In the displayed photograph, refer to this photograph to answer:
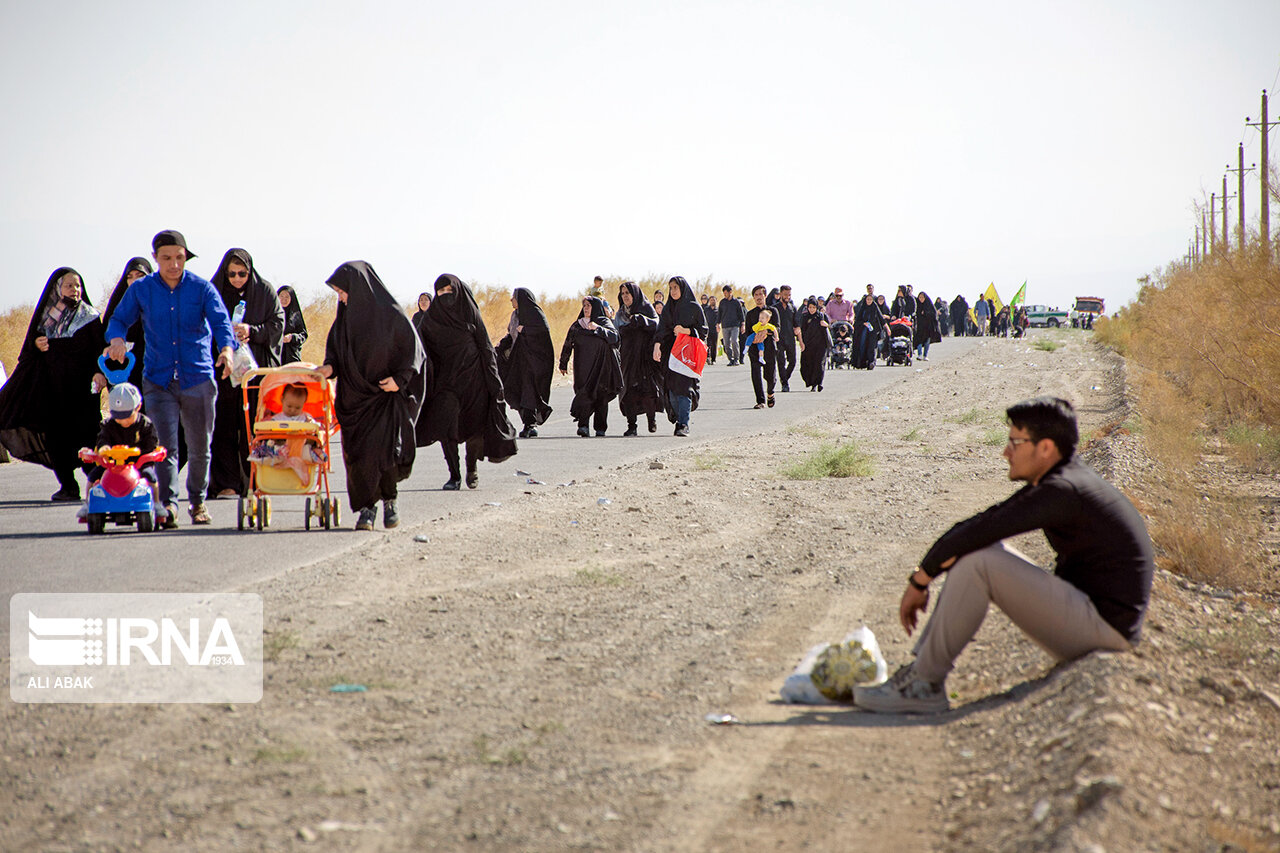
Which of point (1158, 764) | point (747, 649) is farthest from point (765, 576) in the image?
point (1158, 764)

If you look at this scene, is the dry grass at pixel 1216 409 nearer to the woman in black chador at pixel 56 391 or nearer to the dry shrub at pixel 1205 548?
the dry shrub at pixel 1205 548

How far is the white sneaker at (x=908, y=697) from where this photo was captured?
4.98m

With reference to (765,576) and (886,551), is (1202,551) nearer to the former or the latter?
(886,551)

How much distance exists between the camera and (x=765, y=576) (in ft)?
25.3

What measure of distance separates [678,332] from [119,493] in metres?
9.07

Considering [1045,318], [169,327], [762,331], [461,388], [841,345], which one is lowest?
[461,388]

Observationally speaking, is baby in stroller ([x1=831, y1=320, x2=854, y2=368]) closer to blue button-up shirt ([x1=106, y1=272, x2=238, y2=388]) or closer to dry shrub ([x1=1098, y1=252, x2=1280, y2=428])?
dry shrub ([x1=1098, y1=252, x2=1280, y2=428])

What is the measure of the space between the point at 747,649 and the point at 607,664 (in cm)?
73

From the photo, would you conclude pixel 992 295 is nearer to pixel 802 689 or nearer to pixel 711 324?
pixel 711 324

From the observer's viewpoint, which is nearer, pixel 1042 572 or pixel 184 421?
pixel 1042 572

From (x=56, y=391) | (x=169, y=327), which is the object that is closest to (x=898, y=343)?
(x=56, y=391)

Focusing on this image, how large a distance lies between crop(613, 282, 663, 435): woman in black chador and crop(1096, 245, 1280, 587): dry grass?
20.5 ft

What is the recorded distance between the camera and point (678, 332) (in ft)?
54.8

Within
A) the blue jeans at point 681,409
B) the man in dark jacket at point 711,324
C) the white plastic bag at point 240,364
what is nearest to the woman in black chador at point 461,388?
the white plastic bag at point 240,364
